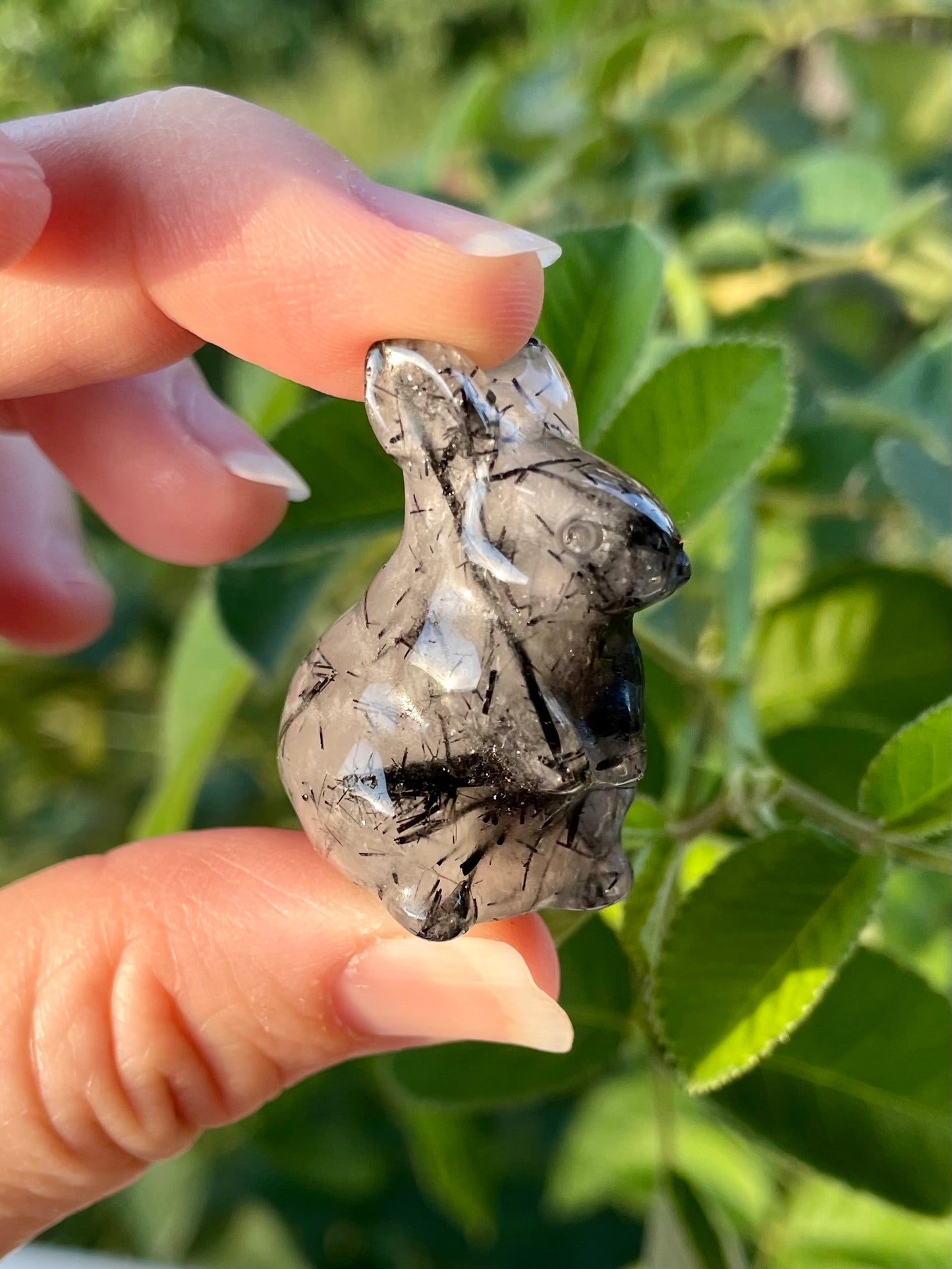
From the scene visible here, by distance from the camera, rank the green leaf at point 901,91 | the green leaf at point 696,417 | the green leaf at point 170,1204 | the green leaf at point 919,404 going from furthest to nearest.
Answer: the green leaf at point 170,1204
the green leaf at point 901,91
the green leaf at point 919,404
the green leaf at point 696,417

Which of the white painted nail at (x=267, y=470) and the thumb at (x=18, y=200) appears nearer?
the thumb at (x=18, y=200)

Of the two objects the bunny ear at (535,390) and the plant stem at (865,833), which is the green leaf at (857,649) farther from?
the bunny ear at (535,390)

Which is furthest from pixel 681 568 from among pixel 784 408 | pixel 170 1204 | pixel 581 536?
pixel 170 1204

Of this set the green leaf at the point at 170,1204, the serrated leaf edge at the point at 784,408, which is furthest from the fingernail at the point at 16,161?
the green leaf at the point at 170,1204

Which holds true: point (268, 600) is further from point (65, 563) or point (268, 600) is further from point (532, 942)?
point (532, 942)

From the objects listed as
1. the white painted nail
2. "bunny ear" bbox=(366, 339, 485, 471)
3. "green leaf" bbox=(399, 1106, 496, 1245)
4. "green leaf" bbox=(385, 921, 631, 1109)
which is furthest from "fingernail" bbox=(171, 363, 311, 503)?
"green leaf" bbox=(399, 1106, 496, 1245)

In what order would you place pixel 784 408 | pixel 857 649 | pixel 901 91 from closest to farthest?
pixel 784 408 < pixel 857 649 < pixel 901 91
